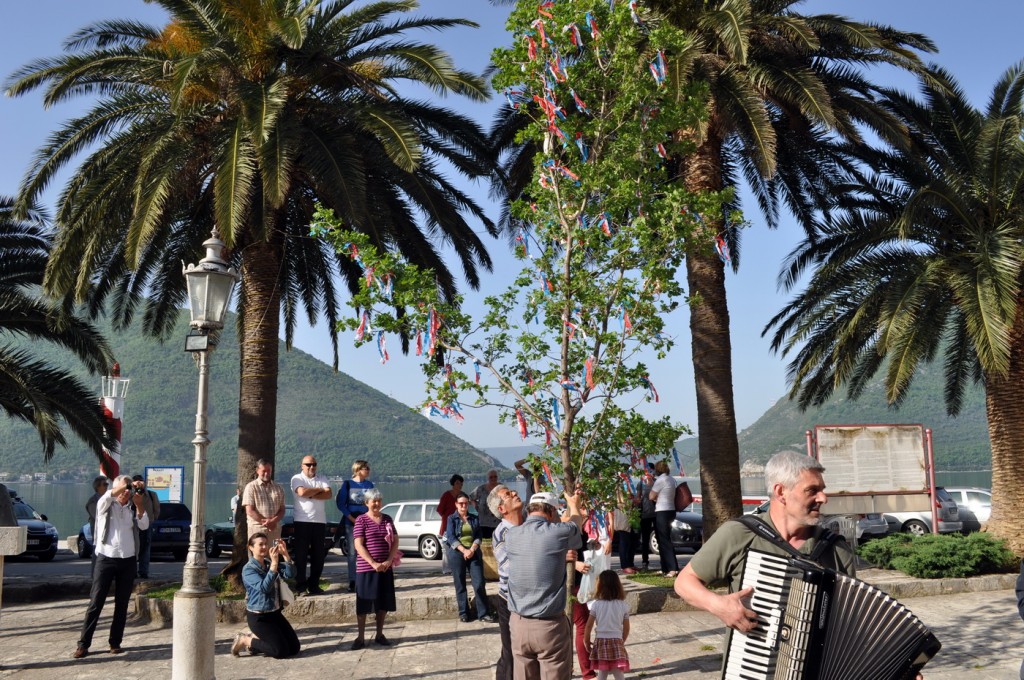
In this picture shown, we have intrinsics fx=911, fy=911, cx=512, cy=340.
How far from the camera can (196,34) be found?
513 inches

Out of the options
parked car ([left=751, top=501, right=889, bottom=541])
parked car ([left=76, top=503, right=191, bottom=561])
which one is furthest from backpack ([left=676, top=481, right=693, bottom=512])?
parked car ([left=76, top=503, right=191, bottom=561])

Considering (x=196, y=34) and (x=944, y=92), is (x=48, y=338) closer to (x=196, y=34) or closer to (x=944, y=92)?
(x=196, y=34)

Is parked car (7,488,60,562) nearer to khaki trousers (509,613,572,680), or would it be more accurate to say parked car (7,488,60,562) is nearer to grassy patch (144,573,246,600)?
grassy patch (144,573,246,600)

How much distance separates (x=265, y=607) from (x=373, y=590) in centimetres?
125

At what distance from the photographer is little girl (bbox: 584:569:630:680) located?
7891 mm

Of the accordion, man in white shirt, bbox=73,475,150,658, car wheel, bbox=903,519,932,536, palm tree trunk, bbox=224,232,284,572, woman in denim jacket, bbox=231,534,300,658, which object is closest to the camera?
the accordion

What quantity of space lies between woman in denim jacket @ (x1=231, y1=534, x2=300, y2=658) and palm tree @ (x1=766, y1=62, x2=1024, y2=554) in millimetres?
9951

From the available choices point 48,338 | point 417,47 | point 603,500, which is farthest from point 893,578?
point 48,338

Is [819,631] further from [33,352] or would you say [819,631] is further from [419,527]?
[419,527]

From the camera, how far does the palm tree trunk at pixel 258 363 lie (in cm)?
1380

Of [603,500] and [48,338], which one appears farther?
[48,338]

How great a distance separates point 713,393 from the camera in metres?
13.9

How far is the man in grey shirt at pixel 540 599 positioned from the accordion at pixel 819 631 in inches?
119

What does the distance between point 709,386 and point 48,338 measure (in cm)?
1345
